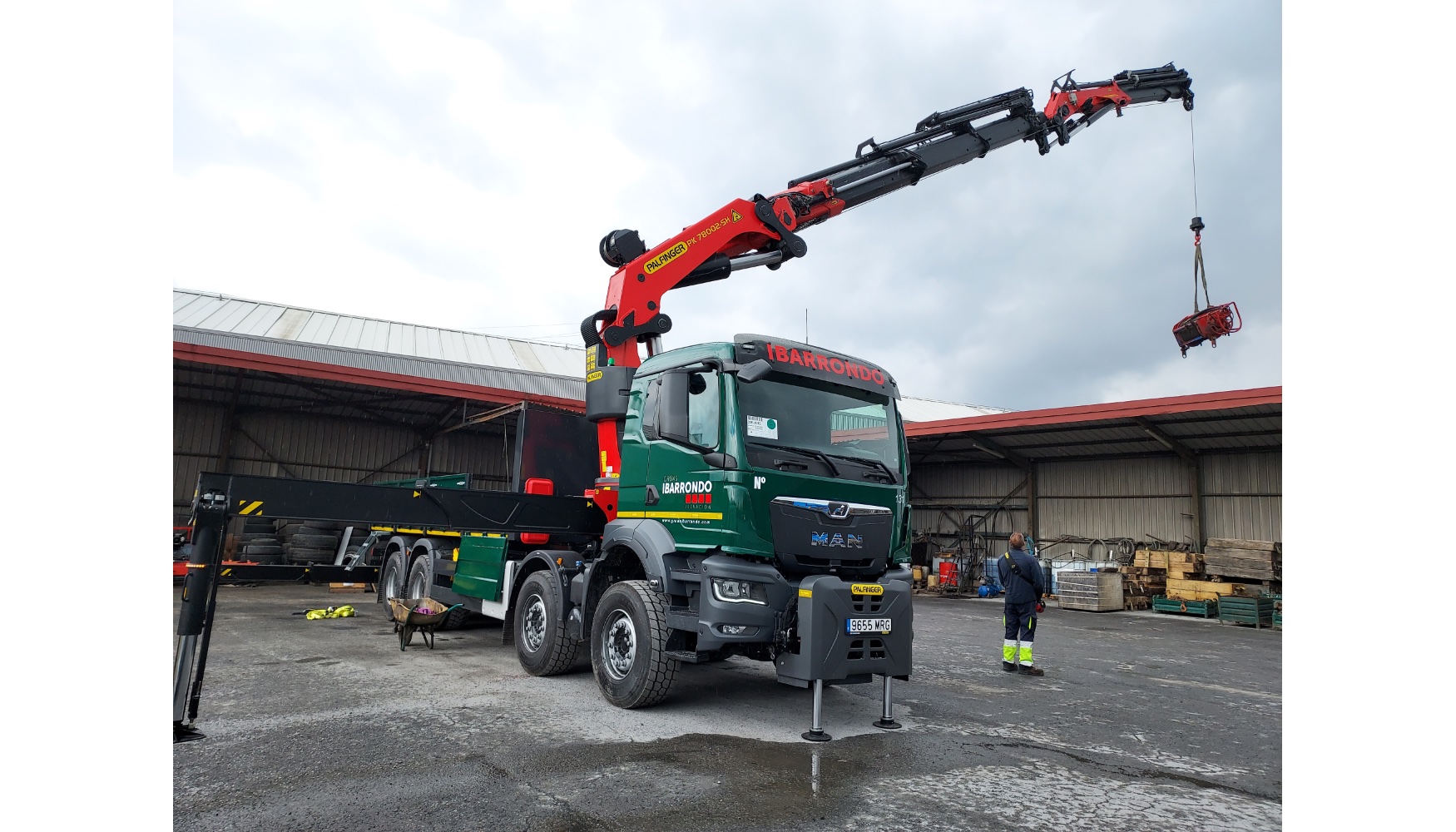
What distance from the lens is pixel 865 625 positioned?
19.3 ft

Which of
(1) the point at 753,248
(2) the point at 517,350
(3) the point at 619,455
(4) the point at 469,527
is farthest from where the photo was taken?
(2) the point at 517,350

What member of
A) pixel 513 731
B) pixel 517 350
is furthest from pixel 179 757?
pixel 517 350

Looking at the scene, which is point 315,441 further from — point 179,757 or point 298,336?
point 179,757

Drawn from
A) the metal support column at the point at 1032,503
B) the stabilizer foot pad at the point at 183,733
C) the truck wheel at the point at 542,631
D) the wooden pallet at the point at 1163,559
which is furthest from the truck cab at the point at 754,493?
the metal support column at the point at 1032,503

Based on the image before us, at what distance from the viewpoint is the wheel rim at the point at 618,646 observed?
255 inches

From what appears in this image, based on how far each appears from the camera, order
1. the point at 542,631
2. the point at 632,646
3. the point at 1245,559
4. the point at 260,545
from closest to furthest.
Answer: the point at 632,646, the point at 542,631, the point at 1245,559, the point at 260,545

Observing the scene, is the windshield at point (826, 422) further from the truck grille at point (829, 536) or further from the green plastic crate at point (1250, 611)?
the green plastic crate at point (1250, 611)

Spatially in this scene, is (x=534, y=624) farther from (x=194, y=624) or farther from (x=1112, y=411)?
(x=1112, y=411)

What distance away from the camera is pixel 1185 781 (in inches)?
197

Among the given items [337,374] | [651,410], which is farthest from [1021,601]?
[337,374]

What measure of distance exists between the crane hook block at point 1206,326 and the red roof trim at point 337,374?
37.4 feet

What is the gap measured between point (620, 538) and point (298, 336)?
23.6 meters

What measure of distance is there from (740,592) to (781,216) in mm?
5243

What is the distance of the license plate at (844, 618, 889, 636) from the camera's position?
5.78 m
